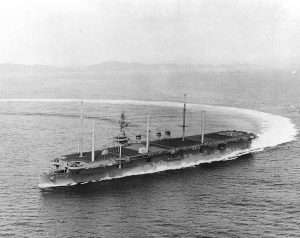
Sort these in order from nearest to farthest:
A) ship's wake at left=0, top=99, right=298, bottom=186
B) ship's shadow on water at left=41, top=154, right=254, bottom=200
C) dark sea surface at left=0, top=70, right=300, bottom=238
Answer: dark sea surface at left=0, top=70, right=300, bottom=238 → ship's shadow on water at left=41, top=154, right=254, bottom=200 → ship's wake at left=0, top=99, right=298, bottom=186

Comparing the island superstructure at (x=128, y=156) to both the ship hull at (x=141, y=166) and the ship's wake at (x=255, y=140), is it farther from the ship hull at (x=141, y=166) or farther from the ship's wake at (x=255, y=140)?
the ship's wake at (x=255, y=140)

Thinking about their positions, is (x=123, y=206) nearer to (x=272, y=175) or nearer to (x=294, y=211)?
(x=294, y=211)

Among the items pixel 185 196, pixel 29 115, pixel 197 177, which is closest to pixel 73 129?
pixel 29 115

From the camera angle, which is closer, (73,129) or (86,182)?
(86,182)

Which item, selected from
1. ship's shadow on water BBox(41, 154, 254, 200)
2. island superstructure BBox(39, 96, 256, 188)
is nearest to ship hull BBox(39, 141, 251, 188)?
island superstructure BBox(39, 96, 256, 188)

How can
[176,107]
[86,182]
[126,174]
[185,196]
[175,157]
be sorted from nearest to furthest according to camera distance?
[185,196] < [86,182] < [126,174] < [175,157] < [176,107]

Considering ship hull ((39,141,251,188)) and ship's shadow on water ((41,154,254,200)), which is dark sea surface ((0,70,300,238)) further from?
ship hull ((39,141,251,188))

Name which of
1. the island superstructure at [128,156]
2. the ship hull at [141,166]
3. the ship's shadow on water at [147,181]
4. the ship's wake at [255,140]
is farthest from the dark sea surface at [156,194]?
the island superstructure at [128,156]
